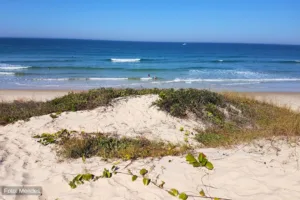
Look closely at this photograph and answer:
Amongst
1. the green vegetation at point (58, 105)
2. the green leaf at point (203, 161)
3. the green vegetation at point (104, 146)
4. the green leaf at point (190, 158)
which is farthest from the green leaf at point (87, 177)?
the green vegetation at point (58, 105)

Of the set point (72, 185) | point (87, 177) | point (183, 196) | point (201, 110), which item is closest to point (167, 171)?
point (183, 196)

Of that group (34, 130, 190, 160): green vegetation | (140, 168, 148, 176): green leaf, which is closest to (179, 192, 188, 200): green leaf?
(140, 168, 148, 176): green leaf

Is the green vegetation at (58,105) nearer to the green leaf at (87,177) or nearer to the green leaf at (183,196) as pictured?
the green leaf at (87,177)

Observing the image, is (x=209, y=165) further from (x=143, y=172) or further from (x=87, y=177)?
(x=87, y=177)

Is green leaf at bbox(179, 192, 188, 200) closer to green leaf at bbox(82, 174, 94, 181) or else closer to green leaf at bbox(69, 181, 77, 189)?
green leaf at bbox(82, 174, 94, 181)

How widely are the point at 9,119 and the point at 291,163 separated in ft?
20.6

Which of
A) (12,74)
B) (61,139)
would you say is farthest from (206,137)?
(12,74)

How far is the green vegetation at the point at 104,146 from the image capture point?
484cm

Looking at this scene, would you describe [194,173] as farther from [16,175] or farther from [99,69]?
[99,69]

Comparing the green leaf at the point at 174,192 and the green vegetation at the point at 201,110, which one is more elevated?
the green vegetation at the point at 201,110

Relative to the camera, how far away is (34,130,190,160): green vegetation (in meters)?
4.84

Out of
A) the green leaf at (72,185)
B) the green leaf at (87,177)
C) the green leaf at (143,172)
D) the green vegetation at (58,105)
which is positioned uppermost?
the green vegetation at (58,105)

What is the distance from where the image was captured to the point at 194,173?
13.3ft

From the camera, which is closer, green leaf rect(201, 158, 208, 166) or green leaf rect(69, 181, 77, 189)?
green leaf rect(69, 181, 77, 189)
